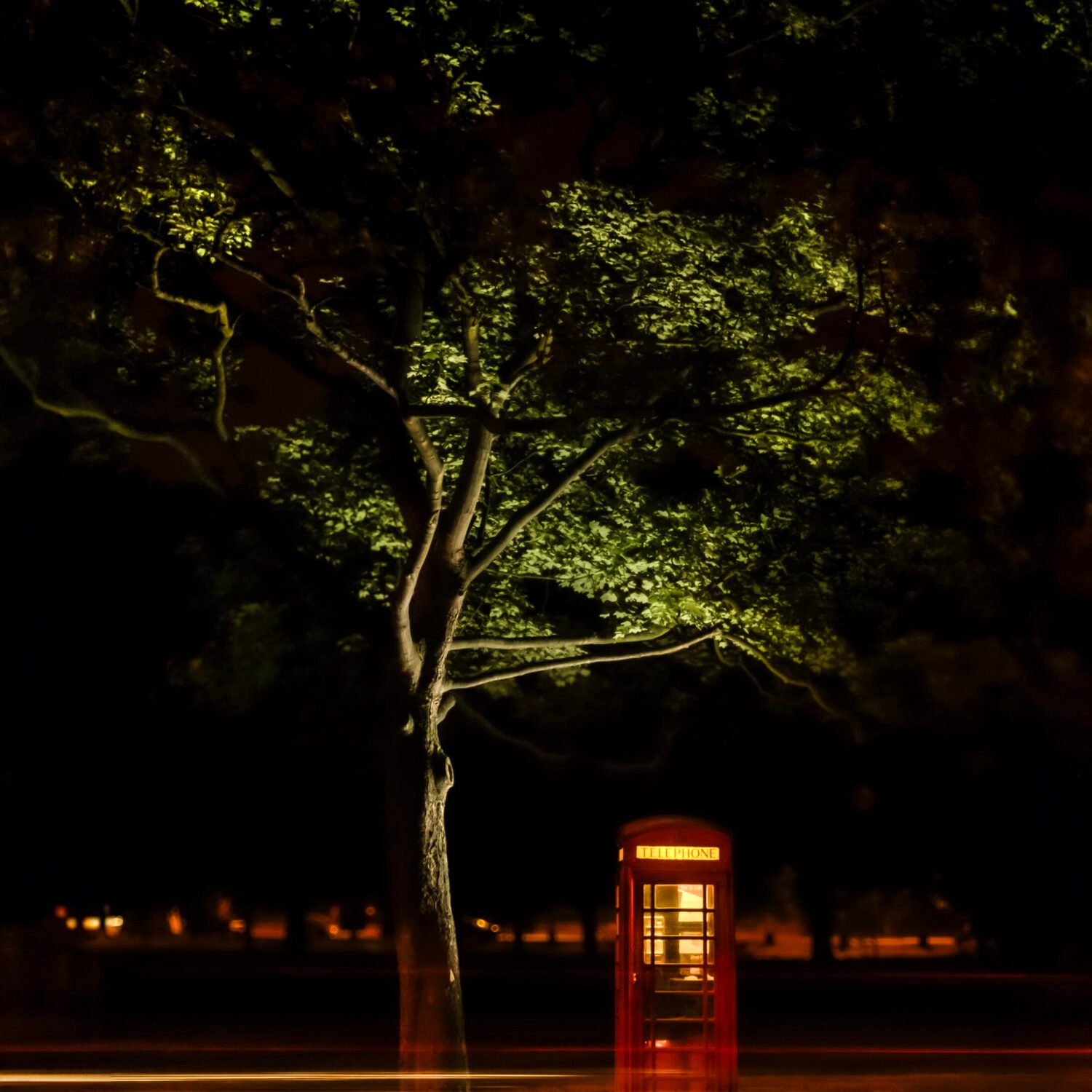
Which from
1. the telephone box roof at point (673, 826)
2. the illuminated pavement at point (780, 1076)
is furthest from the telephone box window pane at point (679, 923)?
the illuminated pavement at point (780, 1076)

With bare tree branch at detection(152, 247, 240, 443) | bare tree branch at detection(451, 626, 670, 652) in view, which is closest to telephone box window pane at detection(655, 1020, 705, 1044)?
bare tree branch at detection(451, 626, 670, 652)

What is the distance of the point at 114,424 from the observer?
14820mm

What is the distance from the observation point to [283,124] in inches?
527

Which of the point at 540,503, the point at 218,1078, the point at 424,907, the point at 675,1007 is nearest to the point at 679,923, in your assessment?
the point at 675,1007

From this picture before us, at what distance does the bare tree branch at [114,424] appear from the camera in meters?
14.8

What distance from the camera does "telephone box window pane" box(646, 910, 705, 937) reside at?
40.6 ft

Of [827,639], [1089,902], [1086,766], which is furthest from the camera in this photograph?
[1089,902]

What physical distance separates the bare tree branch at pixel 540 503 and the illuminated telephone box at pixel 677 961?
397 cm

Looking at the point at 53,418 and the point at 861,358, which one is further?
the point at 53,418

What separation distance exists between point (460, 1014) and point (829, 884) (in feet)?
104

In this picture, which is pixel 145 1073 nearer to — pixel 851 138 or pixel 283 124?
pixel 283 124

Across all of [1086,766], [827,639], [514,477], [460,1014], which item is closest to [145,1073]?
[460,1014]

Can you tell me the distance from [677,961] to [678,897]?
1.81ft

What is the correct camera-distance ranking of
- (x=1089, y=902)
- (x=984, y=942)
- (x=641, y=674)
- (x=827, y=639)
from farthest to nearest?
(x=984, y=942) < (x=1089, y=902) < (x=641, y=674) < (x=827, y=639)
